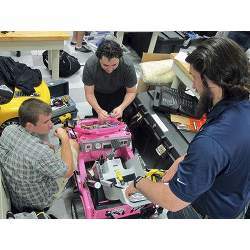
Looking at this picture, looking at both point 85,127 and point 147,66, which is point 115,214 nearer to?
point 85,127

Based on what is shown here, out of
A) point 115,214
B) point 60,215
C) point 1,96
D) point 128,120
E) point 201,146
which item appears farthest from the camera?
point 128,120

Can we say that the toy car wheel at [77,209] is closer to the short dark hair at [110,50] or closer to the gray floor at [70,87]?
the gray floor at [70,87]

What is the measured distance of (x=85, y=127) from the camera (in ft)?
7.98

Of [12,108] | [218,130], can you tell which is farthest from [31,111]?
[218,130]

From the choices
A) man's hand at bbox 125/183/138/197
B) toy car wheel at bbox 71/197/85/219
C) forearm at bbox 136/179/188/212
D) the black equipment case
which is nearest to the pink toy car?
toy car wheel at bbox 71/197/85/219

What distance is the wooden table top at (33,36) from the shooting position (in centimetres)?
279

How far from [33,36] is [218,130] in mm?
2327

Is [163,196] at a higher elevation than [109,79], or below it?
higher

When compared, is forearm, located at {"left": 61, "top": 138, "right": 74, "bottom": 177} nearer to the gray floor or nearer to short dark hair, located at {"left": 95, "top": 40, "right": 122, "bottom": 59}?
the gray floor

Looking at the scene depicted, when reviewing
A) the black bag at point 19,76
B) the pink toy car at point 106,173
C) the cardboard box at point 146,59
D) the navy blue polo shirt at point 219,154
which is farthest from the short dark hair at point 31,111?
the cardboard box at point 146,59

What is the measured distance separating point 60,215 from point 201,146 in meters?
1.57

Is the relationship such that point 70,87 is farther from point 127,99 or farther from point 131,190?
point 131,190

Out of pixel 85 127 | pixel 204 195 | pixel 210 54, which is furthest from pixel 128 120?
pixel 210 54

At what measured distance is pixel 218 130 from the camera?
1.12m
